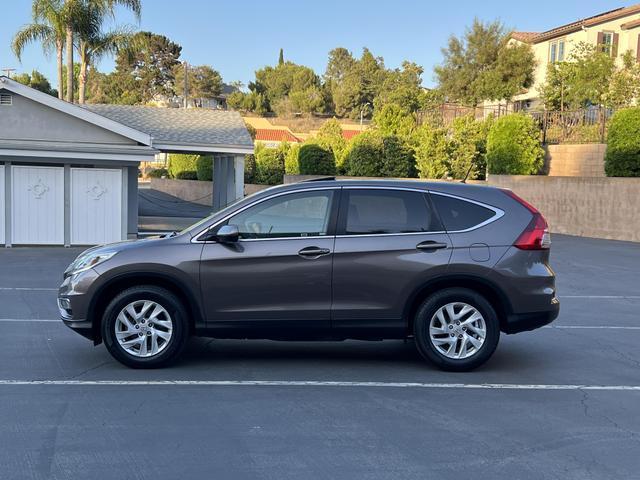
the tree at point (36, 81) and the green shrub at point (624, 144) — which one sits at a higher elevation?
the tree at point (36, 81)

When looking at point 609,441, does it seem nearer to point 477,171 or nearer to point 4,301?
point 4,301

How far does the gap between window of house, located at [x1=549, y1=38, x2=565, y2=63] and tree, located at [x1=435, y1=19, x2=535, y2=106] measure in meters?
1.12

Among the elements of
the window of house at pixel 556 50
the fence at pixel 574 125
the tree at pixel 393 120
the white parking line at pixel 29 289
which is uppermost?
the window of house at pixel 556 50

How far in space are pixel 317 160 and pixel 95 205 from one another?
1839 centimetres

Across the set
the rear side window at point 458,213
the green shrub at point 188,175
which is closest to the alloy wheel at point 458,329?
the rear side window at point 458,213

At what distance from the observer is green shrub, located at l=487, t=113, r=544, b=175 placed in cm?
2703

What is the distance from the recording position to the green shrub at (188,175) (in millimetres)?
48656

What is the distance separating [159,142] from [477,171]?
13.9 meters

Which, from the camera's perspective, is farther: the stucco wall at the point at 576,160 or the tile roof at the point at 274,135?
the tile roof at the point at 274,135

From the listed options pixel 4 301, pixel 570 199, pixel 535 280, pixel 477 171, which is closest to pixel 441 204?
pixel 535 280

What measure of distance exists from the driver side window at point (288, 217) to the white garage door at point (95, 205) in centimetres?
1293

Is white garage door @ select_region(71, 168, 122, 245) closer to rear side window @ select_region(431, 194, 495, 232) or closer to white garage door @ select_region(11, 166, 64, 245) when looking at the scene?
white garage door @ select_region(11, 166, 64, 245)

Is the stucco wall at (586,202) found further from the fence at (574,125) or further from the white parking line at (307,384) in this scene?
the white parking line at (307,384)

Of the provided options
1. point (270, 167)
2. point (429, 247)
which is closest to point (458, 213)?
point (429, 247)
